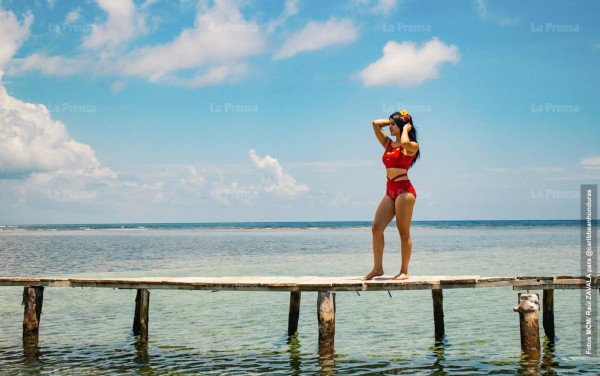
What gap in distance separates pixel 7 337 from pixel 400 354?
336 inches

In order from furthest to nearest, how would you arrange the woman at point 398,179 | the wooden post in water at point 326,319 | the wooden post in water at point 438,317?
1. the wooden post in water at point 438,317
2. the wooden post in water at point 326,319
3. the woman at point 398,179

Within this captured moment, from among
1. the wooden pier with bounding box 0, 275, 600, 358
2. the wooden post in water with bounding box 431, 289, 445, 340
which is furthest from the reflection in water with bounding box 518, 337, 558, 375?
the wooden post in water with bounding box 431, 289, 445, 340

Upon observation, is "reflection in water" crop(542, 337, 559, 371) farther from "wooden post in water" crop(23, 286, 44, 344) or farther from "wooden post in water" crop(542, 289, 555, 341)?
"wooden post in water" crop(23, 286, 44, 344)

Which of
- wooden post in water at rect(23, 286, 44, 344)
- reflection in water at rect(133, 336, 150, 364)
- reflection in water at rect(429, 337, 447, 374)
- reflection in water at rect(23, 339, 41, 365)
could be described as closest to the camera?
reflection in water at rect(429, 337, 447, 374)

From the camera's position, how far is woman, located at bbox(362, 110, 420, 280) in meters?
10.7

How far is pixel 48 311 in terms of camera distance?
57.4 feet

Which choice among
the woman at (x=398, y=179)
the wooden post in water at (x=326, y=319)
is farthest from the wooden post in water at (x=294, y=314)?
the woman at (x=398, y=179)

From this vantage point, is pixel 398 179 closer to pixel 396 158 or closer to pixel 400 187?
pixel 400 187

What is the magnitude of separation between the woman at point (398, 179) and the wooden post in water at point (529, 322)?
212cm

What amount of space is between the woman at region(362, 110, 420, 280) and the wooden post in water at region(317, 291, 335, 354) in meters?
1.14

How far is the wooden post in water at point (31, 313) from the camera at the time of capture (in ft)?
43.1

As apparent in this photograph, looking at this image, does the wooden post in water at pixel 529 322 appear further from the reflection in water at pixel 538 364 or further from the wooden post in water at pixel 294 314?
the wooden post in water at pixel 294 314

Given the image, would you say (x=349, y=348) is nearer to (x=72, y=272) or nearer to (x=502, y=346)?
(x=502, y=346)

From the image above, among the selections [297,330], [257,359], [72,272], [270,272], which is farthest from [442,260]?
[257,359]
